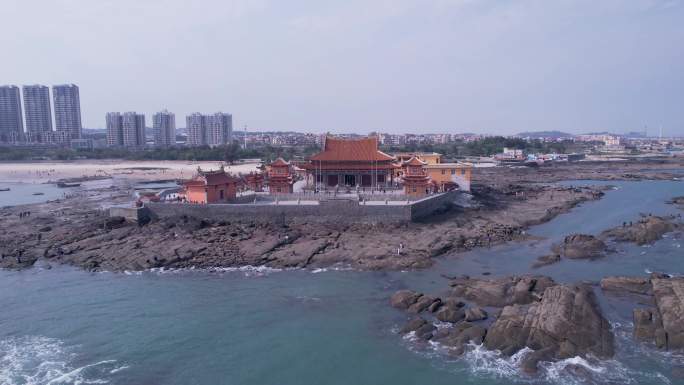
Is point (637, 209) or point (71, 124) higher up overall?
point (71, 124)

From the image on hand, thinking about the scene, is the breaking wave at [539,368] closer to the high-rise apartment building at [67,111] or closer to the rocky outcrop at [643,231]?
the rocky outcrop at [643,231]

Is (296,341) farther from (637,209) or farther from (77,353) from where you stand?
(637,209)

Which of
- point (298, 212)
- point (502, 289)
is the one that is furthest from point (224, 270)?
point (502, 289)

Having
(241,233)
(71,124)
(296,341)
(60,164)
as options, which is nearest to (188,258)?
(241,233)

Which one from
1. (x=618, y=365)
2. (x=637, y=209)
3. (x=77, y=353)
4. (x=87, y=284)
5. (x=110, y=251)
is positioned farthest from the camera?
(x=637, y=209)

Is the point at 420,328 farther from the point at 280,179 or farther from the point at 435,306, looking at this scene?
the point at 280,179

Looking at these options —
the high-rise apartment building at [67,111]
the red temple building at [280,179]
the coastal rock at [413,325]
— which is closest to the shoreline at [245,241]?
the red temple building at [280,179]
